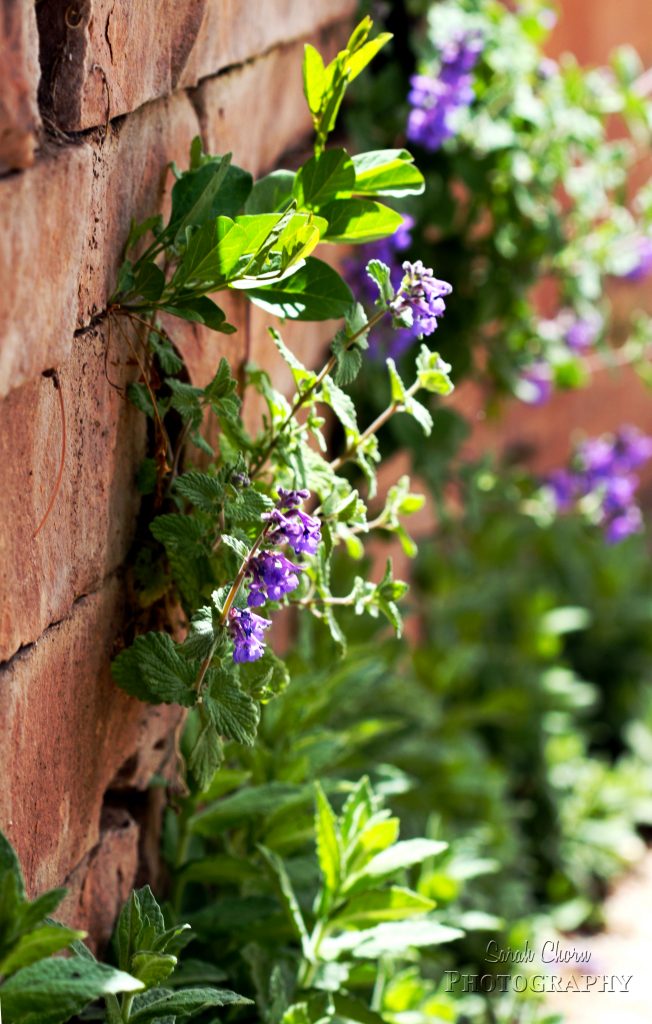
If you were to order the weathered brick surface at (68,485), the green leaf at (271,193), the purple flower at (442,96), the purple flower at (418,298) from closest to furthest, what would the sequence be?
the weathered brick surface at (68,485) < the purple flower at (418,298) < the green leaf at (271,193) < the purple flower at (442,96)

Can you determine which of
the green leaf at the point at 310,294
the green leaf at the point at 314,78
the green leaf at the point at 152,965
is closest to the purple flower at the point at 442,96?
the green leaf at the point at 314,78

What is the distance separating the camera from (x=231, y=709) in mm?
1229

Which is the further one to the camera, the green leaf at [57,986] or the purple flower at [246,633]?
the purple flower at [246,633]

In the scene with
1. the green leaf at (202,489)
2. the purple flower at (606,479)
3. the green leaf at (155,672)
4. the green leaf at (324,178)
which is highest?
the green leaf at (324,178)

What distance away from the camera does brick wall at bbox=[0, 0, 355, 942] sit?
0.99m

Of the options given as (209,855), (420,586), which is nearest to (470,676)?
(420,586)

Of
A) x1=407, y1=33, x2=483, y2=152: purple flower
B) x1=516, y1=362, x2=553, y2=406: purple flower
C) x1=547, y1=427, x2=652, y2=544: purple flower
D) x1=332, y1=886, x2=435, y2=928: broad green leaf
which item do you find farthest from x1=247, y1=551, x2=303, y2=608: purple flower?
x1=547, y1=427, x2=652, y2=544: purple flower

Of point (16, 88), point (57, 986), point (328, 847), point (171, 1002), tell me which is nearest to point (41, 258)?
point (16, 88)

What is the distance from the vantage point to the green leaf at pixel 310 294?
1.31m

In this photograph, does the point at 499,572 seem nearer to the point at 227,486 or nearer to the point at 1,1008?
the point at 227,486

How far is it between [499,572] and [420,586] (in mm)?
A: 241

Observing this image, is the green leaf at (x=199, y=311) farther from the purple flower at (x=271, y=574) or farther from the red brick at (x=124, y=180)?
the purple flower at (x=271, y=574)

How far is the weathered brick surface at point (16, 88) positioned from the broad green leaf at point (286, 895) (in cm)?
95

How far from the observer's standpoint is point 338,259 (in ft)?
7.29
